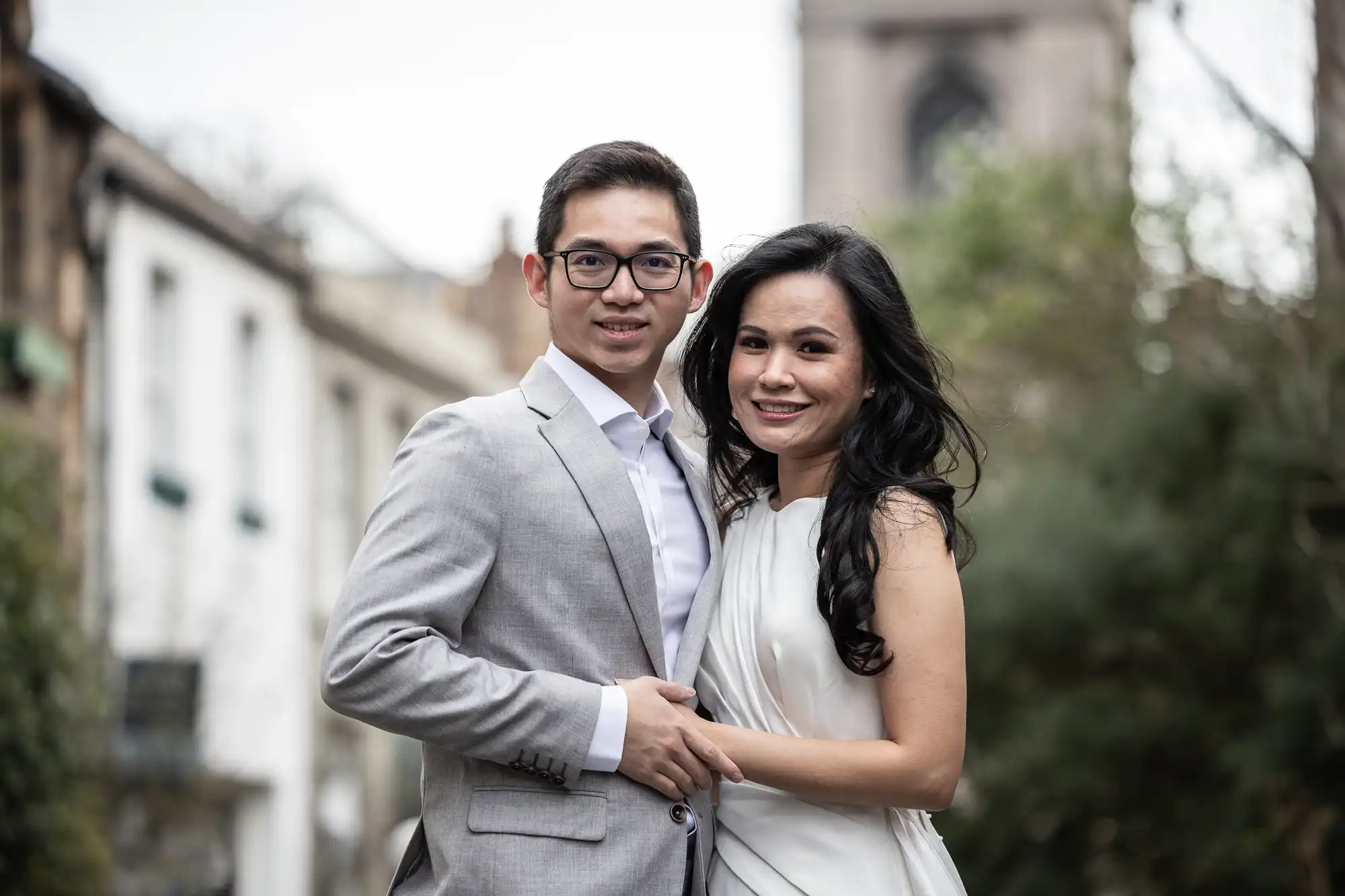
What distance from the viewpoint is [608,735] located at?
10.5ft

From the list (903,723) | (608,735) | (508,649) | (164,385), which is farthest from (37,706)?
(164,385)

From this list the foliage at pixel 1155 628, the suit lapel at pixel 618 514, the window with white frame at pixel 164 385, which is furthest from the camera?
the window with white frame at pixel 164 385

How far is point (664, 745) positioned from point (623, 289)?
0.90 m

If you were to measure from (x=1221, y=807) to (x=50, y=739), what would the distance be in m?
8.15

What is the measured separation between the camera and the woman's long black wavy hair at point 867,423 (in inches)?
135

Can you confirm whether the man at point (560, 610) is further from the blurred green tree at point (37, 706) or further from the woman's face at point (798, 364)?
the blurred green tree at point (37, 706)

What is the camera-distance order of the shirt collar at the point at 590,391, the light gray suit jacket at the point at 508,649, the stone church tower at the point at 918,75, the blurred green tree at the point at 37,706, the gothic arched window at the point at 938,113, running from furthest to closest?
the gothic arched window at the point at 938,113
the stone church tower at the point at 918,75
the blurred green tree at the point at 37,706
the shirt collar at the point at 590,391
the light gray suit jacket at the point at 508,649

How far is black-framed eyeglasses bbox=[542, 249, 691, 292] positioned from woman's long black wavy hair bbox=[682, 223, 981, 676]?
234mm

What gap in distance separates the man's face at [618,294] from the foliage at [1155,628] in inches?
297

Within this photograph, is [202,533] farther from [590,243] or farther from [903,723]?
[903,723]

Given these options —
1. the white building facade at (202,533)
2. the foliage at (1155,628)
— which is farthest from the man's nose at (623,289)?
the white building facade at (202,533)

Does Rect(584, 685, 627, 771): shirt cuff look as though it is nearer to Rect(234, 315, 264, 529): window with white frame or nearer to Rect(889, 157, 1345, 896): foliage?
Rect(889, 157, 1345, 896): foliage

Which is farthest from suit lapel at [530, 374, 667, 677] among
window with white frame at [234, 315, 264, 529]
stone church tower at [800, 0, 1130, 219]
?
stone church tower at [800, 0, 1130, 219]

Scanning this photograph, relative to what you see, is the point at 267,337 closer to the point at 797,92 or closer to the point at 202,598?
the point at 202,598
